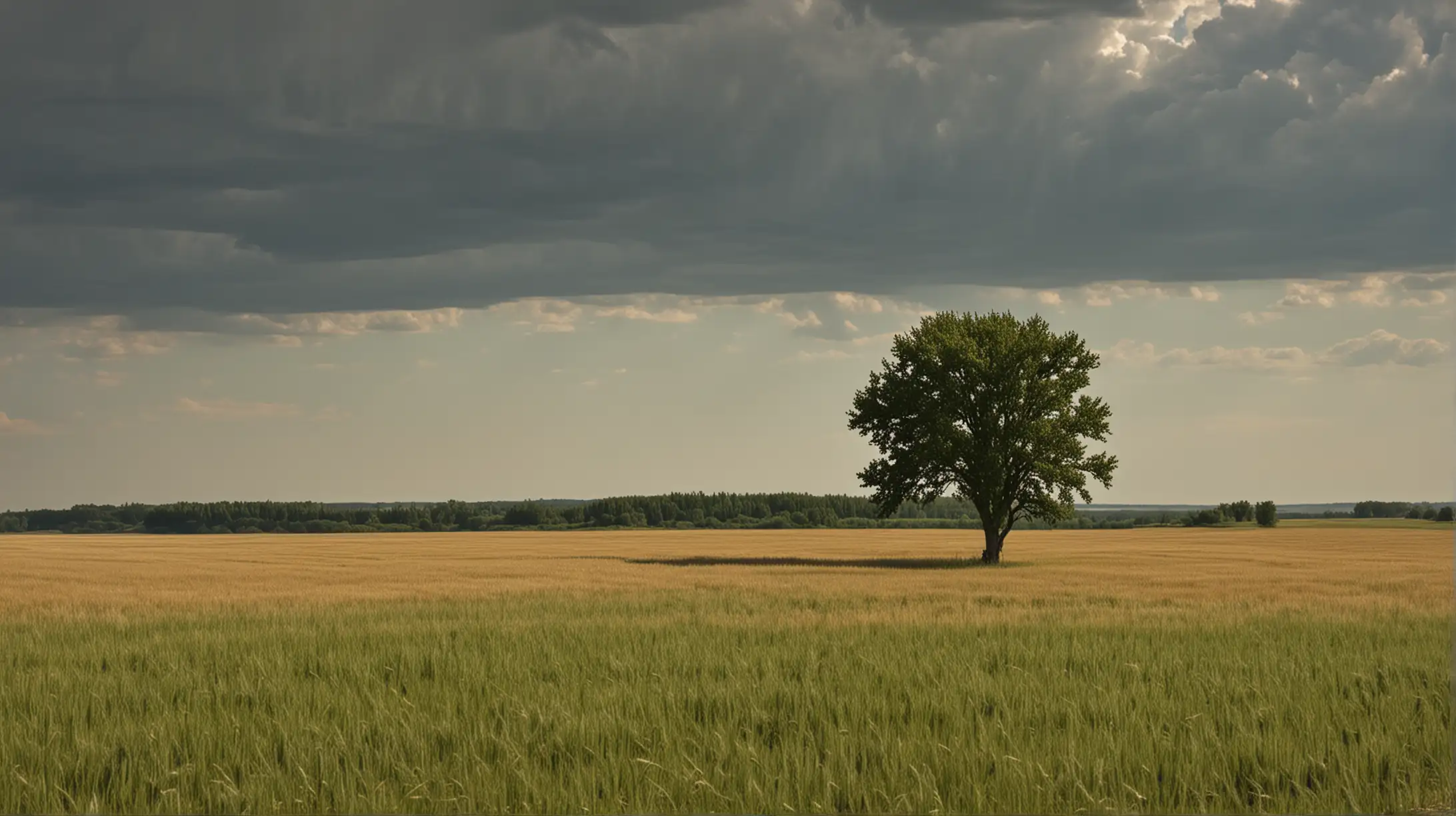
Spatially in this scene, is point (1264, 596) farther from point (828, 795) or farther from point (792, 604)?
point (828, 795)

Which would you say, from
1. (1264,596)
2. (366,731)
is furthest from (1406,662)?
(1264,596)

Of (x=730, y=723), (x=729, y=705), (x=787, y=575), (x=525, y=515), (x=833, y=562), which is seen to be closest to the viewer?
(x=730, y=723)

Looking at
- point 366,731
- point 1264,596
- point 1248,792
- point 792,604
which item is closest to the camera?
point 1248,792

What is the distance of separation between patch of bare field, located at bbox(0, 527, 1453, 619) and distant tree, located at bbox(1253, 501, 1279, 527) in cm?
6552

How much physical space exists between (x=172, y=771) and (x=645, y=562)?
166ft

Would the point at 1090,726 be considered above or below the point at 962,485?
below

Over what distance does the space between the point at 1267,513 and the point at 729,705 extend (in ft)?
546

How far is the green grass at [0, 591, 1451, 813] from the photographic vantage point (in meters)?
9.55

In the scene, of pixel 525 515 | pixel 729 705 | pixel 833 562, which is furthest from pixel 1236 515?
pixel 729 705

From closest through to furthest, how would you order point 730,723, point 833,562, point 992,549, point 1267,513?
point 730,723
point 992,549
point 833,562
point 1267,513

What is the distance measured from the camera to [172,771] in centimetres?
1006

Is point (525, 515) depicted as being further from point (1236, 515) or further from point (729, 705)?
point (729, 705)

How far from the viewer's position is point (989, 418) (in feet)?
188

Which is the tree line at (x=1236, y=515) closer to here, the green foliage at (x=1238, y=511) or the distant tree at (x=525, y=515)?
the green foliage at (x=1238, y=511)
